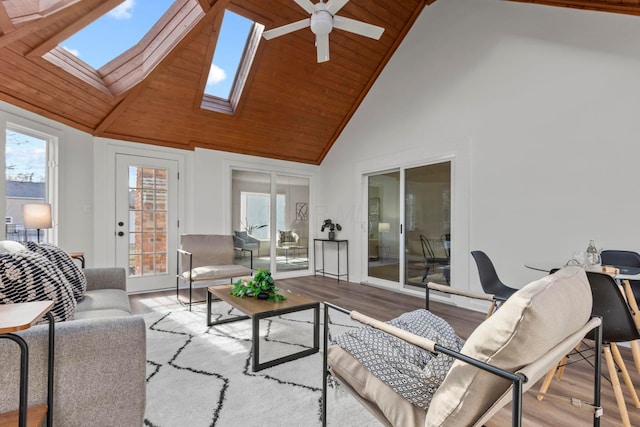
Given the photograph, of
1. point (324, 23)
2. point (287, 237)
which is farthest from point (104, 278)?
point (287, 237)

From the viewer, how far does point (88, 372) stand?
4.11 ft

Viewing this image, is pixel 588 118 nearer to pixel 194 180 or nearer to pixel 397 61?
pixel 397 61

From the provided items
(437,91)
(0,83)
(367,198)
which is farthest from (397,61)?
(0,83)

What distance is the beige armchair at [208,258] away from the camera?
12.8 ft

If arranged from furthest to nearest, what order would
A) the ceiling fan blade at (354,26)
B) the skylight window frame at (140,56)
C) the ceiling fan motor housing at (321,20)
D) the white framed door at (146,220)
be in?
the white framed door at (146,220) → the skylight window frame at (140,56) → the ceiling fan blade at (354,26) → the ceiling fan motor housing at (321,20)

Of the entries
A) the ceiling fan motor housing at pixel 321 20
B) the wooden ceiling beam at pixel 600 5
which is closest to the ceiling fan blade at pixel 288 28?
the ceiling fan motor housing at pixel 321 20

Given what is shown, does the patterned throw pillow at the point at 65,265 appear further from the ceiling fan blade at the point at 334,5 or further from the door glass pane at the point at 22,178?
the ceiling fan blade at the point at 334,5

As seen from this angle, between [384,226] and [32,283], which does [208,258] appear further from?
[32,283]

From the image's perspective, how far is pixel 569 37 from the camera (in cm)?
321

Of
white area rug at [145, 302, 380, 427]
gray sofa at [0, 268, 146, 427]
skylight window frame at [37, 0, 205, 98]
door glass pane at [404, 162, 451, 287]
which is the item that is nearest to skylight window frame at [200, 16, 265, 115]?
skylight window frame at [37, 0, 205, 98]

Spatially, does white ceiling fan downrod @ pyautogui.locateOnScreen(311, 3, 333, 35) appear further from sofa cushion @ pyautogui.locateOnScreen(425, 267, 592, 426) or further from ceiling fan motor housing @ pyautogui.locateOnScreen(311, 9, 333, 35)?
sofa cushion @ pyautogui.locateOnScreen(425, 267, 592, 426)

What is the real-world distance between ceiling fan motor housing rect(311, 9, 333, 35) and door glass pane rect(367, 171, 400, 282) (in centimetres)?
270

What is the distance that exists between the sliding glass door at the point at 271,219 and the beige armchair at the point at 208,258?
2.54 ft

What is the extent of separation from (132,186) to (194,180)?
842 mm
